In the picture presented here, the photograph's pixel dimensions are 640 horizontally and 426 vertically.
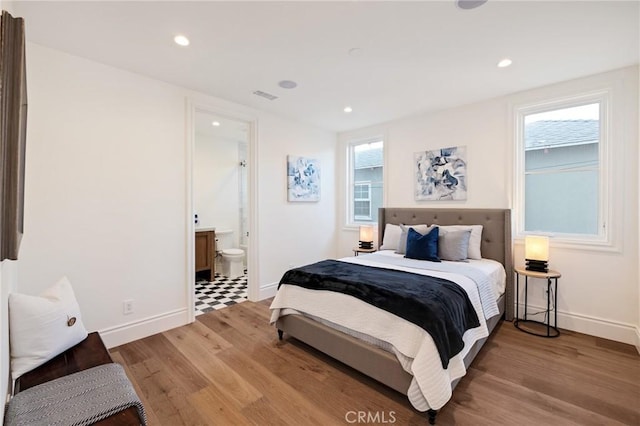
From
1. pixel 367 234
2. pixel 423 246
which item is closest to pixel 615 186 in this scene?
pixel 423 246

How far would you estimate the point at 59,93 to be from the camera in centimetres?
237

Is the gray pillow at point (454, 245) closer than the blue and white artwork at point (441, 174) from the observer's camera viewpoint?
Yes

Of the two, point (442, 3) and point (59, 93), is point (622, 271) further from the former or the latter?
point (59, 93)

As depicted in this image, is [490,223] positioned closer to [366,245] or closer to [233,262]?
[366,245]

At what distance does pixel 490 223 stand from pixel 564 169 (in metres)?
0.90

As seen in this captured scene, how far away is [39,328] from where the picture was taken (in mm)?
1656

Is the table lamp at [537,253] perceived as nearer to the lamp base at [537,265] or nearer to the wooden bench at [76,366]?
the lamp base at [537,265]

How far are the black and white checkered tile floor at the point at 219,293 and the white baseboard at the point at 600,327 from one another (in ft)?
12.2

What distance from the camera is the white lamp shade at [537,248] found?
2908mm

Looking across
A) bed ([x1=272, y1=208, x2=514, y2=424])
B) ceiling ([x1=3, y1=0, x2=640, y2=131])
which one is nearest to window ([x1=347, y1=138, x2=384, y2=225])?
bed ([x1=272, y1=208, x2=514, y2=424])

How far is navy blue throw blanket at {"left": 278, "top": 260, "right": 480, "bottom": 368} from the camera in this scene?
1.81 metres

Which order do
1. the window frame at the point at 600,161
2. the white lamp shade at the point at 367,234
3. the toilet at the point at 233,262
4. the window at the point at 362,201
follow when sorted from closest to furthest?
the window frame at the point at 600,161 → the white lamp shade at the point at 367,234 → the window at the point at 362,201 → the toilet at the point at 233,262

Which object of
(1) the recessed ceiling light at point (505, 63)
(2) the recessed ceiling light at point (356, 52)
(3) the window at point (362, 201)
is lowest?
(3) the window at point (362, 201)

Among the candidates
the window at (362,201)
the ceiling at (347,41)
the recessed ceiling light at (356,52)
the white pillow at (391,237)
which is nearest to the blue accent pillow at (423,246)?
the white pillow at (391,237)
